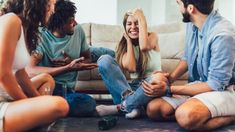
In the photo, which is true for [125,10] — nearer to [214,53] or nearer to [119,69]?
[119,69]

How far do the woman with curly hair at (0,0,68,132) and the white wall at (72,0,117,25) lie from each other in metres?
3.04

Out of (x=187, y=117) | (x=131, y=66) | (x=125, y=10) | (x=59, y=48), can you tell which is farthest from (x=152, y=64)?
(x=125, y=10)

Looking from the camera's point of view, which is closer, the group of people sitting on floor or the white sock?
the group of people sitting on floor

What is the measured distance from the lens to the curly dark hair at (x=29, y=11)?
1698 mm

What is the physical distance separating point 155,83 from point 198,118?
376 millimetres

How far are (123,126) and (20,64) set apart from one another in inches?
29.6

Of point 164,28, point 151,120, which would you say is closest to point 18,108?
point 151,120

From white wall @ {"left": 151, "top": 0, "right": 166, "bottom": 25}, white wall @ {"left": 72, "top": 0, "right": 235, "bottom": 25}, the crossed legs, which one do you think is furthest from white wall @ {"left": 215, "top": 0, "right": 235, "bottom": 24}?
the crossed legs

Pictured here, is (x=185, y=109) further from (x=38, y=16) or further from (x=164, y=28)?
(x=164, y=28)

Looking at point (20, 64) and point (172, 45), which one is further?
point (172, 45)

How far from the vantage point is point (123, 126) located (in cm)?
211

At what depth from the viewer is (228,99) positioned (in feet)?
6.27

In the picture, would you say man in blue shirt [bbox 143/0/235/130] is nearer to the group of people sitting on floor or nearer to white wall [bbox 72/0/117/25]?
the group of people sitting on floor

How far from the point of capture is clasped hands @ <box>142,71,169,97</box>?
210 centimetres
